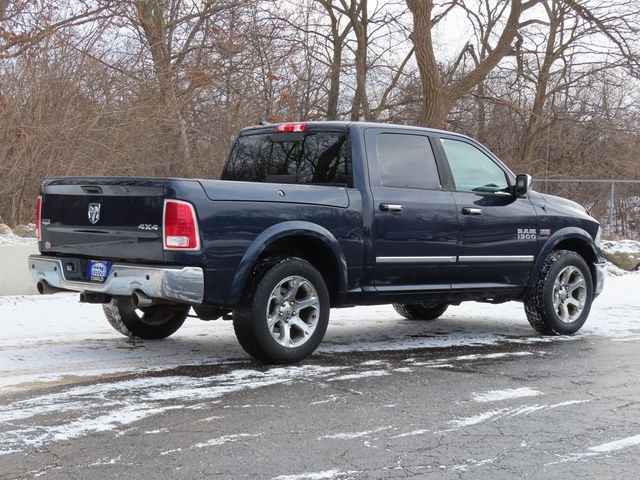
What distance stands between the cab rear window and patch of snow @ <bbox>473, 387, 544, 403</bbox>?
2.22 meters

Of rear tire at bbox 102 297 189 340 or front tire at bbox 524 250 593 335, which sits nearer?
rear tire at bbox 102 297 189 340

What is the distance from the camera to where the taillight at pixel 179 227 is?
6559 millimetres

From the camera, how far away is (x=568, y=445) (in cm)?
498

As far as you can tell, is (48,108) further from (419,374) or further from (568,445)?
(568,445)

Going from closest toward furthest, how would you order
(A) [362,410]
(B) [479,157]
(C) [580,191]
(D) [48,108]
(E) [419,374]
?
(A) [362,410] < (E) [419,374] < (B) [479,157] < (D) [48,108] < (C) [580,191]

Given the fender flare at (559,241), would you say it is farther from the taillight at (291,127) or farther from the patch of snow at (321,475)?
the patch of snow at (321,475)

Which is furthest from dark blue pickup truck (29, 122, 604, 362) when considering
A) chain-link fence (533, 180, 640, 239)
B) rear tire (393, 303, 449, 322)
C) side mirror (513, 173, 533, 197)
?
chain-link fence (533, 180, 640, 239)

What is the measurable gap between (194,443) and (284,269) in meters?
2.34

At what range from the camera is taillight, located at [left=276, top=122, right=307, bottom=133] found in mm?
8055

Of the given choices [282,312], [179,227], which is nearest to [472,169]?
[282,312]

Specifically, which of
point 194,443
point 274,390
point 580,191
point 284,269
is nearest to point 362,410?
point 274,390

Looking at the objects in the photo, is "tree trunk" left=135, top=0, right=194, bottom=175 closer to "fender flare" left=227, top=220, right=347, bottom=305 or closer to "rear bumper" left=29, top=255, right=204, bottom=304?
"fender flare" left=227, top=220, right=347, bottom=305

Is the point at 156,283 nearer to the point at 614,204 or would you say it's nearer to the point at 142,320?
the point at 142,320

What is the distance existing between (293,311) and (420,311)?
3.33 m
